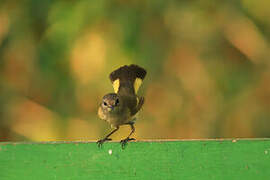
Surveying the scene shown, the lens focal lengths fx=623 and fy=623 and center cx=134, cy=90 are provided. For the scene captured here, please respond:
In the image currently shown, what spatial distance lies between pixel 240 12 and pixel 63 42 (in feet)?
4.34

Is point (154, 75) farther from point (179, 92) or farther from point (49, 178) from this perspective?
point (49, 178)

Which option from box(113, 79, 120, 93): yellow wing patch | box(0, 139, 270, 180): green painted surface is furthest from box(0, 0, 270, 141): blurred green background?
box(0, 139, 270, 180): green painted surface

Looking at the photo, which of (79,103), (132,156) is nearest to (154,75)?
(79,103)

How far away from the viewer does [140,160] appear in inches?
98.3

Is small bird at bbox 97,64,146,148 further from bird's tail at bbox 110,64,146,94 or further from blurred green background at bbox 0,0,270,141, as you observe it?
blurred green background at bbox 0,0,270,141

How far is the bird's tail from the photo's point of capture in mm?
3820

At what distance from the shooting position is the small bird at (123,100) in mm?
3541

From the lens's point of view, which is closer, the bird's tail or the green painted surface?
the green painted surface

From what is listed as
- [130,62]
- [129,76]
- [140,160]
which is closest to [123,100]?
[129,76]

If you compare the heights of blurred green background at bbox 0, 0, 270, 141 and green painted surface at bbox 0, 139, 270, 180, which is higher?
blurred green background at bbox 0, 0, 270, 141

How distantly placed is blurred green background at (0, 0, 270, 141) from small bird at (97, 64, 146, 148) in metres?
0.35

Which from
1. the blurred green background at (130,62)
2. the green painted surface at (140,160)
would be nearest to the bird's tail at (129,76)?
the blurred green background at (130,62)

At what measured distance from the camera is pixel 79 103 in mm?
4285

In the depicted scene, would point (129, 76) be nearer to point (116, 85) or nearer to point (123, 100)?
point (116, 85)
